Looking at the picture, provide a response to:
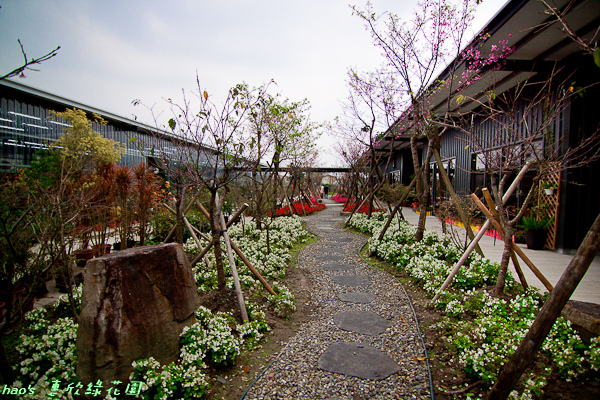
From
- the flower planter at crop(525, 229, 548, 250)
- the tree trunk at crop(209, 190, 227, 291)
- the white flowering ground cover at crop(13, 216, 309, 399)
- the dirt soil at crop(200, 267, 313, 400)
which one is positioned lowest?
the dirt soil at crop(200, 267, 313, 400)

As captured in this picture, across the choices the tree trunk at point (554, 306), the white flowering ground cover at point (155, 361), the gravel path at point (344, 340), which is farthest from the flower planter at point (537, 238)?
the tree trunk at point (554, 306)

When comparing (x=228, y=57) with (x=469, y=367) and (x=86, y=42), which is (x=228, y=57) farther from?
(x=469, y=367)

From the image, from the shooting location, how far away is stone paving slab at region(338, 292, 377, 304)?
13.8 feet

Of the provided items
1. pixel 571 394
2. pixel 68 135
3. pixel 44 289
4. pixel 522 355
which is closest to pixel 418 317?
pixel 571 394

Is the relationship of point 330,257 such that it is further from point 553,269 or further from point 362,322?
point 553,269

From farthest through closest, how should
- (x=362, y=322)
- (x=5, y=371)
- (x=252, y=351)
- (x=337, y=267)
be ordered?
1. (x=337, y=267)
2. (x=362, y=322)
3. (x=252, y=351)
4. (x=5, y=371)

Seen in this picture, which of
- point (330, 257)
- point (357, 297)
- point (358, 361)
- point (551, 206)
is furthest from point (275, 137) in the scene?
point (551, 206)

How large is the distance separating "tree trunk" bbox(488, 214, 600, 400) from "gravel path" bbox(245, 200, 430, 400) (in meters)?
0.87

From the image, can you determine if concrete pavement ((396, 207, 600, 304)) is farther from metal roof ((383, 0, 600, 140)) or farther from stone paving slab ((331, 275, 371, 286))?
metal roof ((383, 0, 600, 140))

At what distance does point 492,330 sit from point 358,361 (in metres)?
1.20

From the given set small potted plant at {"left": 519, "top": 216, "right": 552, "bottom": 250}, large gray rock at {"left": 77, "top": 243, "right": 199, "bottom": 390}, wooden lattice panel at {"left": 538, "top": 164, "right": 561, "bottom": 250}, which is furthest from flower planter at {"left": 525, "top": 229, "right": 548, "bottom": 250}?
large gray rock at {"left": 77, "top": 243, "right": 199, "bottom": 390}

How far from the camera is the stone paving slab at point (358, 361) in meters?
2.55

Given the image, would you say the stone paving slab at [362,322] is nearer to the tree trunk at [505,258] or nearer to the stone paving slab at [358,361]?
the stone paving slab at [358,361]

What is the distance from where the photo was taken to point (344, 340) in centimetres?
312
